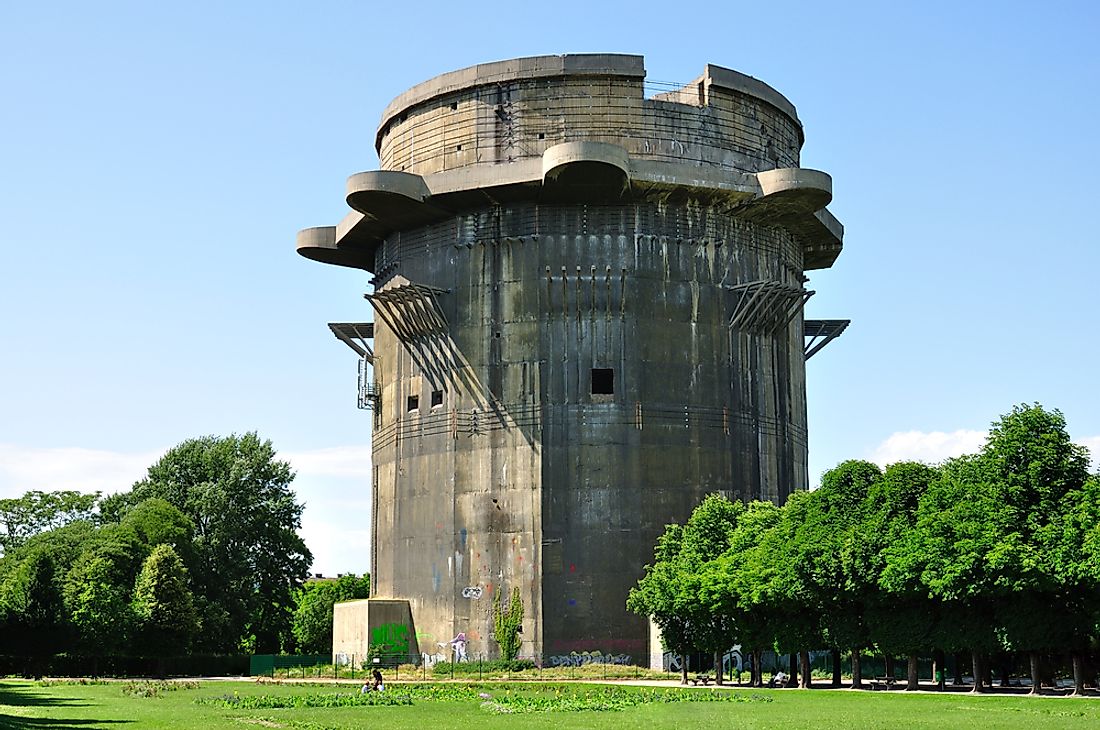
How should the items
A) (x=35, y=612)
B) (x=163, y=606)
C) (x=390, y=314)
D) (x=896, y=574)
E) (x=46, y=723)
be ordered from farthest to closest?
(x=163, y=606)
(x=35, y=612)
(x=390, y=314)
(x=896, y=574)
(x=46, y=723)

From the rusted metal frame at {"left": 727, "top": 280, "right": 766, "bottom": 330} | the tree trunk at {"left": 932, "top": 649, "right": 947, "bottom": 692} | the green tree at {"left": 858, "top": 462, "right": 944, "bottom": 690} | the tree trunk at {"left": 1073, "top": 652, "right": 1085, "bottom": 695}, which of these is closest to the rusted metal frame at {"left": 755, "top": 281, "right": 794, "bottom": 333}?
the rusted metal frame at {"left": 727, "top": 280, "right": 766, "bottom": 330}

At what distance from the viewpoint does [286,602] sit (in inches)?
3278

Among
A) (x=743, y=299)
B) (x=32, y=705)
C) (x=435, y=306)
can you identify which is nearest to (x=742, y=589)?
(x=743, y=299)

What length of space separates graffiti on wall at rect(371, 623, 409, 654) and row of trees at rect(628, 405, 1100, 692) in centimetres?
1400

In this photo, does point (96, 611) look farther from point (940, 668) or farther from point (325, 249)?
point (940, 668)

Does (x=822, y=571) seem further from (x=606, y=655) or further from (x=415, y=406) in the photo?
(x=415, y=406)

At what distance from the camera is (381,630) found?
5984 cm

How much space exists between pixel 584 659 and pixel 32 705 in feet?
78.8

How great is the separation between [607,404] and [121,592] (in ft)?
90.2

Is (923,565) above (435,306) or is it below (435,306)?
below

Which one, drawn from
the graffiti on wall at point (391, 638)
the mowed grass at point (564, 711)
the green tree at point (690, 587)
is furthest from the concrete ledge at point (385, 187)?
the mowed grass at point (564, 711)

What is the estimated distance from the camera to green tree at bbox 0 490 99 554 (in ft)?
287

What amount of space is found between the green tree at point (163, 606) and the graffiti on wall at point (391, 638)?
1457cm

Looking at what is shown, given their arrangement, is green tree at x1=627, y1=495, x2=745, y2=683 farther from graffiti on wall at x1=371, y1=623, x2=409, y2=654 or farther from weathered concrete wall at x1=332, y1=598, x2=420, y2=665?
graffiti on wall at x1=371, y1=623, x2=409, y2=654
